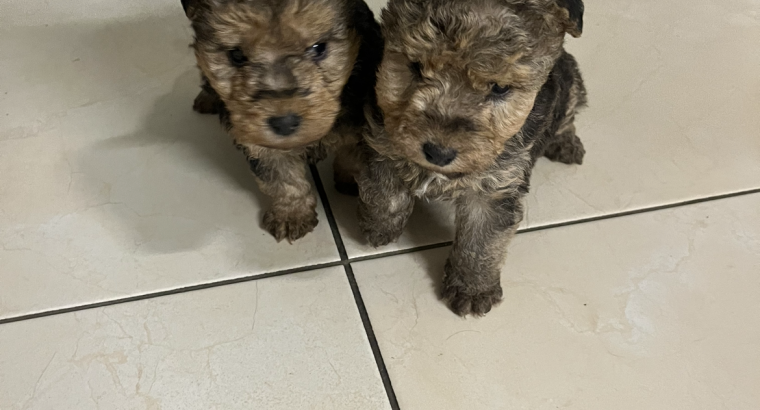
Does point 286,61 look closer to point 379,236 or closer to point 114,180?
point 379,236

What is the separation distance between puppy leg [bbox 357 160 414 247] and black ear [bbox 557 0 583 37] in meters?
0.54

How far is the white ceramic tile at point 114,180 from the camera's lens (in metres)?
1.78

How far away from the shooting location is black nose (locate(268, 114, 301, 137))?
4.40 feet

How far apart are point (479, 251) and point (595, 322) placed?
408 millimetres

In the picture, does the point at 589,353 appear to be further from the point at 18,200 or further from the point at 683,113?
the point at 18,200

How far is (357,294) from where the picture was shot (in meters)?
1.73

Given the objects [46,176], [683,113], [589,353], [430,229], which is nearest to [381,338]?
[430,229]

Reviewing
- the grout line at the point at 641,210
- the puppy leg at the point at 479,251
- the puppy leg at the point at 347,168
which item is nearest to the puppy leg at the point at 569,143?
the grout line at the point at 641,210

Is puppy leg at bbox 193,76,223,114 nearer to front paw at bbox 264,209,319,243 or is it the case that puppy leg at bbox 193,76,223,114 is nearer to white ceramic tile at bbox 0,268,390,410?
front paw at bbox 264,209,319,243

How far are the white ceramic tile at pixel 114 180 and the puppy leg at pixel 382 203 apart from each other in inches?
6.3

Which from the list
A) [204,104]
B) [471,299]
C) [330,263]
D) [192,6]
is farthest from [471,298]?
[204,104]

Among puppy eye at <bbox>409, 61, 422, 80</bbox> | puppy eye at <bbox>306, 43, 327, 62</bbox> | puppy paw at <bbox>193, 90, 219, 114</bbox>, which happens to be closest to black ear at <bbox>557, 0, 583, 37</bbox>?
puppy eye at <bbox>409, 61, 422, 80</bbox>

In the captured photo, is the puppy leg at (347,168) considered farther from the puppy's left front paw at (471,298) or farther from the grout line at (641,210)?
the grout line at (641,210)

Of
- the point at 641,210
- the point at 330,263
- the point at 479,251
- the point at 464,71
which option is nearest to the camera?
the point at 464,71
